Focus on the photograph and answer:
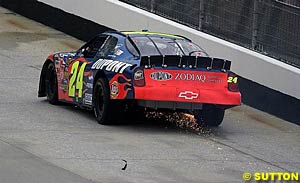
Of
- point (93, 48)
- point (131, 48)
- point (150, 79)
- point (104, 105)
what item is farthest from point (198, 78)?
point (93, 48)

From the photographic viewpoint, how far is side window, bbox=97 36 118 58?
1491 centimetres

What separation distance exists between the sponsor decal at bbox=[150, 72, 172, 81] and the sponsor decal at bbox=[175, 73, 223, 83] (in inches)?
4.9

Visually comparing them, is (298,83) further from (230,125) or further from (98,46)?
(98,46)

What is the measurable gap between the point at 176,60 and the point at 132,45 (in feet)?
3.22

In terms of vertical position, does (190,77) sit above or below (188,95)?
above

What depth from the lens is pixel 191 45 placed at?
15180mm

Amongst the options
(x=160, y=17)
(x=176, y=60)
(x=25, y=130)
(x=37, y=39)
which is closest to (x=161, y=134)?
(x=176, y=60)

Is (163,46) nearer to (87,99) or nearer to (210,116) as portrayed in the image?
(210,116)

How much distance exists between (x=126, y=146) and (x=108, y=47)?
2637 mm

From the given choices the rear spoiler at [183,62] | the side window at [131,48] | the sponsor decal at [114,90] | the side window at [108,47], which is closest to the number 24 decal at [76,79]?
the side window at [108,47]

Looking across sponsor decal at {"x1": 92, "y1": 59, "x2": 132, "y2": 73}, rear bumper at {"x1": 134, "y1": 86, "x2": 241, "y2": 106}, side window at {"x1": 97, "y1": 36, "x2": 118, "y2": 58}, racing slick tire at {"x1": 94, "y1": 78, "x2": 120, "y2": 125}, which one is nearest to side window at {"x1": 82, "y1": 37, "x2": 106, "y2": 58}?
side window at {"x1": 97, "y1": 36, "x2": 118, "y2": 58}

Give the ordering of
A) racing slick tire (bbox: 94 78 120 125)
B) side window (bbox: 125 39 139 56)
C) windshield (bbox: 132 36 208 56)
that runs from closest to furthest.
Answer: racing slick tire (bbox: 94 78 120 125) < side window (bbox: 125 39 139 56) < windshield (bbox: 132 36 208 56)

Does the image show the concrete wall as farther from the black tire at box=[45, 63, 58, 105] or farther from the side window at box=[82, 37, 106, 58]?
the black tire at box=[45, 63, 58, 105]

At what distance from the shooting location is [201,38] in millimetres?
19125
